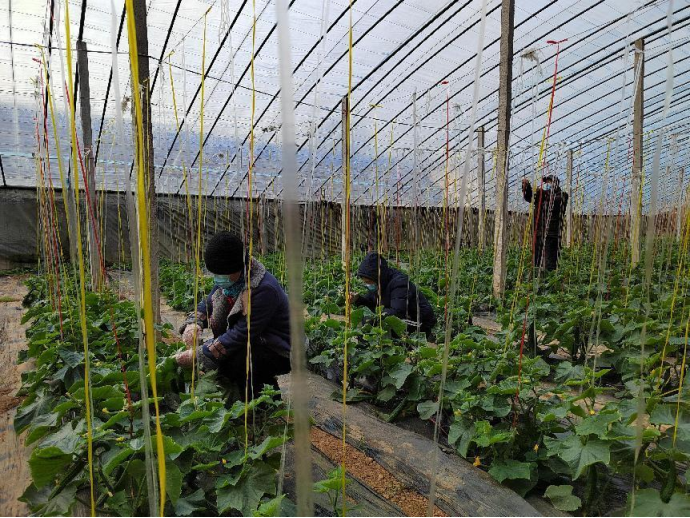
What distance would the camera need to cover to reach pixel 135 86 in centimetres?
117

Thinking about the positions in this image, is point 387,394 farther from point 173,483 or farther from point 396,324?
point 173,483

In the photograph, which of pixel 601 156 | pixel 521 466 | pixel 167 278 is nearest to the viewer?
pixel 521 466

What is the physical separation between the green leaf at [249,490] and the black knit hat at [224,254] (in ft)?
3.84

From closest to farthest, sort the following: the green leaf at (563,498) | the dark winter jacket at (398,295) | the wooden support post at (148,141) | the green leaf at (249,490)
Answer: the green leaf at (249,490) → the green leaf at (563,498) → the wooden support post at (148,141) → the dark winter jacket at (398,295)

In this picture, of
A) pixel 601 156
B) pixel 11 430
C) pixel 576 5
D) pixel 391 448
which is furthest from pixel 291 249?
pixel 601 156

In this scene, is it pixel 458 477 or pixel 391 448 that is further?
pixel 391 448

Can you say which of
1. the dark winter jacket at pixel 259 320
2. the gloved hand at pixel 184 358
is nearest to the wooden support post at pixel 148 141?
the dark winter jacket at pixel 259 320

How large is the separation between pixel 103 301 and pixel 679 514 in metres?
4.06

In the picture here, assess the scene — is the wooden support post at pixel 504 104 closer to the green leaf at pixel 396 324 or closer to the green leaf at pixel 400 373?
the green leaf at pixel 396 324

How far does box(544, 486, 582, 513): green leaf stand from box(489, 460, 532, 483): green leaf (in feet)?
0.31

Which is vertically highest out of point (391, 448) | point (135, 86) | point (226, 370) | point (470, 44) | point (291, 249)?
point (470, 44)

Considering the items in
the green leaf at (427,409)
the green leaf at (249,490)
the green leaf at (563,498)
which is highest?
the green leaf at (249,490)

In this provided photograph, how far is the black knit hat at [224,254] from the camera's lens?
2564mm

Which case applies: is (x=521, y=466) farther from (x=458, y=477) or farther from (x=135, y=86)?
(x=135, y=86)
